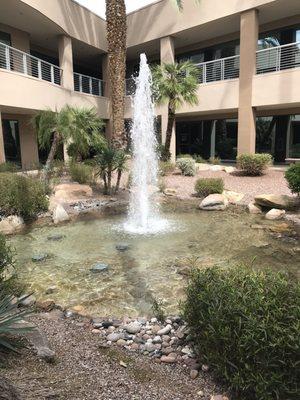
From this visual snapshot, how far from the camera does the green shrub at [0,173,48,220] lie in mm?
9695

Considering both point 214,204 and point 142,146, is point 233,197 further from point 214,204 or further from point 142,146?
point 142,146

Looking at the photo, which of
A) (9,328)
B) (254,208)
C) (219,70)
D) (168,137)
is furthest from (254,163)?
(9,328)

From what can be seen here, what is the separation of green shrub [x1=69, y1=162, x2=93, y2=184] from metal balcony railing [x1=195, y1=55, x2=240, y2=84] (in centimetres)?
967

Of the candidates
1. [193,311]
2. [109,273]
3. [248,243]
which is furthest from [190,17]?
[193,311]

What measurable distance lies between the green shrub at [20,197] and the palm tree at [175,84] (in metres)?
10.7

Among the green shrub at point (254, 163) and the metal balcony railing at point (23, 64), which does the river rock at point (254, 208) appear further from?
the metal balcony railing at point (23, 64)

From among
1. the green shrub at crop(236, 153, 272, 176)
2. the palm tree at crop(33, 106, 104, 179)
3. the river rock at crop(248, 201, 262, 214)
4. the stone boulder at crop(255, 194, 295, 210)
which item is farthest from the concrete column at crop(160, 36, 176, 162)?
the stone boulder at crop(255, 194, 295, 210)

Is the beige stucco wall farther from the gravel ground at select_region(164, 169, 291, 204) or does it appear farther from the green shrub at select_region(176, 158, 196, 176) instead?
the gravel ground at select_region(164, 169, 291, 204)

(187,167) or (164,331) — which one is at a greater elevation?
(187,167)

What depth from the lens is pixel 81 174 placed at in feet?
49.8

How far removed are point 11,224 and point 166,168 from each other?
1036cm

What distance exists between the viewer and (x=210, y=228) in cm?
954

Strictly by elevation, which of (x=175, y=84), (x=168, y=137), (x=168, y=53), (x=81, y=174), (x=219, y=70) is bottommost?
(x=81, y=174)

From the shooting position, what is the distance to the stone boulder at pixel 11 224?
9234 millimetres
